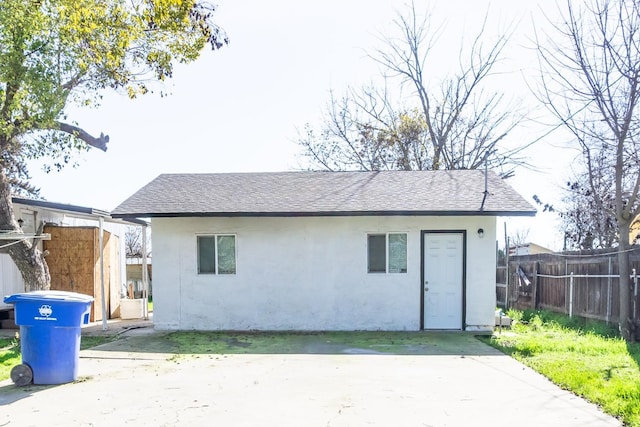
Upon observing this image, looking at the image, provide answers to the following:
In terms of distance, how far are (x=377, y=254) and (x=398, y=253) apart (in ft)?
1.53

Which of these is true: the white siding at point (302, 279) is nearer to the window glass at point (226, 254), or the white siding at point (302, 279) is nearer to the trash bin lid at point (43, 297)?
the window glass at point (226, 254)

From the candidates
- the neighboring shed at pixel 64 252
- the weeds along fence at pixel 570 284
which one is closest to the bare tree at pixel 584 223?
the weeds along fence at pixel 570 284

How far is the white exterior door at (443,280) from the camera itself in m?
11.5

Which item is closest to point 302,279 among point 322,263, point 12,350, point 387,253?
point 322,263

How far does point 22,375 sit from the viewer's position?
21.7 feet

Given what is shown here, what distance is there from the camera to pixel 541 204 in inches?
778

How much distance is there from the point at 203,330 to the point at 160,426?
21.6 feet

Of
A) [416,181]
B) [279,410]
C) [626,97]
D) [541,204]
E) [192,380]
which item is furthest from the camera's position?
[541,204]

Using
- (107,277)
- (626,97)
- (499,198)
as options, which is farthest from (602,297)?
(107,277)

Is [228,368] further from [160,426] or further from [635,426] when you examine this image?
[635,426]

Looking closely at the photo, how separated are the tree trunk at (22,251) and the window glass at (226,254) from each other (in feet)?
11.9

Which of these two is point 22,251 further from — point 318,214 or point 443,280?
point 443,280

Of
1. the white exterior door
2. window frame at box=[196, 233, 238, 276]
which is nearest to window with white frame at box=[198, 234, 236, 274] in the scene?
window frame at box=[196, 233, 238, 276]

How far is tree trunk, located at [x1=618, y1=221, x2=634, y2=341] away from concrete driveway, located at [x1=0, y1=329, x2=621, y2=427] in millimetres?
2960
